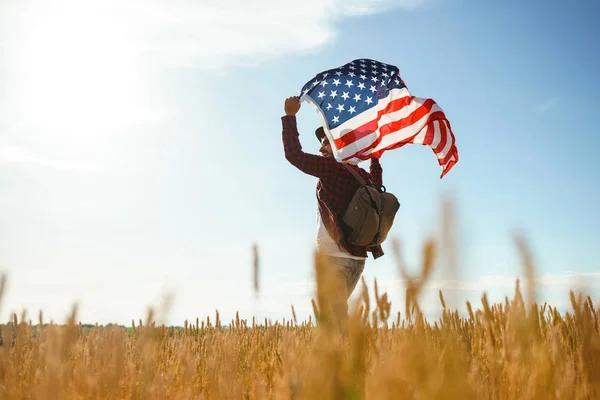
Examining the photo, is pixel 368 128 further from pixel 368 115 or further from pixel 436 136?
pixel 436 136

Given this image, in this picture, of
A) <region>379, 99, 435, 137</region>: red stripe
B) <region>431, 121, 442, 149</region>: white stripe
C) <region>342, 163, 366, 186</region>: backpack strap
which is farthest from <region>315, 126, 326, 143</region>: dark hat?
<region>431, 121, 442, 149</region>: white stripe

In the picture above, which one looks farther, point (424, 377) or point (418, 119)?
point (418, 119)

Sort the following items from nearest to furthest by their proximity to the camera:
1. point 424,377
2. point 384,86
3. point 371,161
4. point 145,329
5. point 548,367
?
point 424,377
point 548,367
point 145,329
point 371,161
point 384,86

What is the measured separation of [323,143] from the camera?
5.66 meters

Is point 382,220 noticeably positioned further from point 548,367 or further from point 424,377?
point 424,377

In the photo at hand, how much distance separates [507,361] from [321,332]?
3.08ft

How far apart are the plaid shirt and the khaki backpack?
0.07 m

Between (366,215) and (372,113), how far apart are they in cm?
206

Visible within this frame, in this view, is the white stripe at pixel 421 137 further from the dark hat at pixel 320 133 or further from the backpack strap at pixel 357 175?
the backpack strap at pixel 357 175

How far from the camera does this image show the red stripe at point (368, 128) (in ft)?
18.0

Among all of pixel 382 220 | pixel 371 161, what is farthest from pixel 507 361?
pixel 371 161

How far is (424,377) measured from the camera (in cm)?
Answer: 89

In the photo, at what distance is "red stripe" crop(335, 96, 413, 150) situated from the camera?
5480 mm

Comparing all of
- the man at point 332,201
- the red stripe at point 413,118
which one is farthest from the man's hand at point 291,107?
the red stripe at point 413,118
